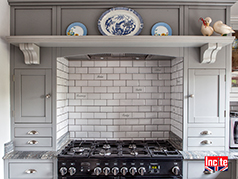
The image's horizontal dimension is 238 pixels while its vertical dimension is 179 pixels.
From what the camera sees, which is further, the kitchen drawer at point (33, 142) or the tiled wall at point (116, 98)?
the tiled wall at point (116, 98)

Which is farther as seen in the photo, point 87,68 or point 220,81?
point 87,68

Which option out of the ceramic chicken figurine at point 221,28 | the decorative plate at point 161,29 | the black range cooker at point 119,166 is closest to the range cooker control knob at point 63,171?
the black range cooker at point 119,166

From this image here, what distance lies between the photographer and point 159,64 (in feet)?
7.64

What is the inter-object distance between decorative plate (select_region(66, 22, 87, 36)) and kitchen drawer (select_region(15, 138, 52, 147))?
1186 millimetres

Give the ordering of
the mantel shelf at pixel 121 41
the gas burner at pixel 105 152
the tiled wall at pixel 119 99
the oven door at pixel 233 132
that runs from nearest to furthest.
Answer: the mantel shelf at pixel 121 41
the gas burner at pixel 105 152
the oven door at pixel 233 132
the tiled wall at pixel 119 99

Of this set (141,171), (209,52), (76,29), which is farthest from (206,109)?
(76,29)

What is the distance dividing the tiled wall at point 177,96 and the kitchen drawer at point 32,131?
1.46 meters

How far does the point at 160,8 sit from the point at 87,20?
81 cm

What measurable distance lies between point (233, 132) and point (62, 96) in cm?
202

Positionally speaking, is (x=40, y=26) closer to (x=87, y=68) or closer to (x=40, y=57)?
(x=40, y=57)

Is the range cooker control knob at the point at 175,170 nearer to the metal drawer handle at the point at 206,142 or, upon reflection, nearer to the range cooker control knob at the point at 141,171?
the range cooker control knob at the point at 141,171

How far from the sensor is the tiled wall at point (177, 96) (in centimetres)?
194

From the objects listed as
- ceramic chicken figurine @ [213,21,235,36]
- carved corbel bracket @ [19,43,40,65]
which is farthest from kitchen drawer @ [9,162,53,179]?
ceramic chicken figurine @ [213,21,235,36]

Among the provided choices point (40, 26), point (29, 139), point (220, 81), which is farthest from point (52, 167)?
point (220, 81)
